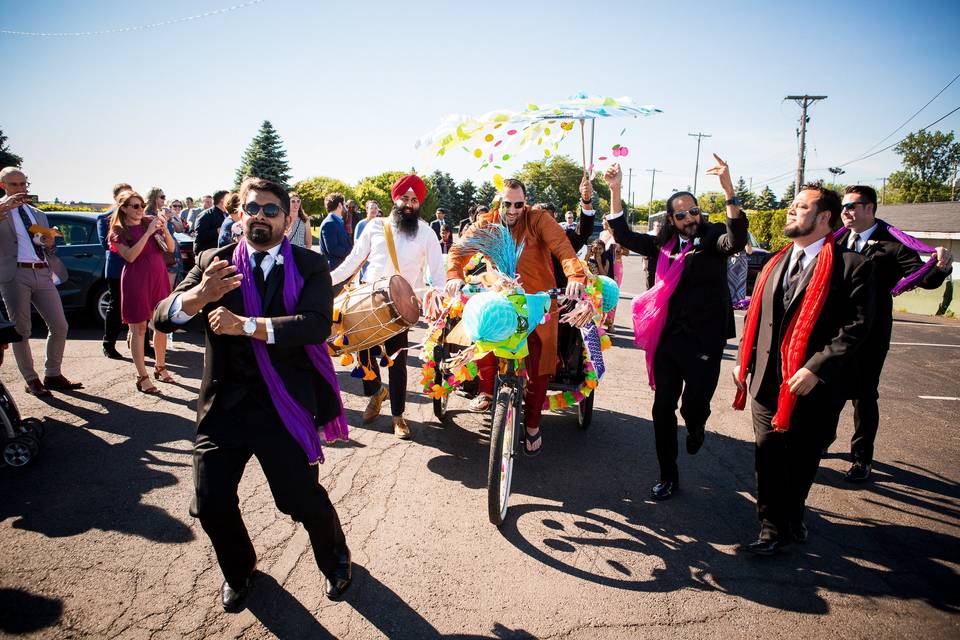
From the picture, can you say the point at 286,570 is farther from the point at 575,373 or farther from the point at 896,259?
the point at 896,259

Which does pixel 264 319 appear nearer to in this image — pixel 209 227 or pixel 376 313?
pixel 376 313

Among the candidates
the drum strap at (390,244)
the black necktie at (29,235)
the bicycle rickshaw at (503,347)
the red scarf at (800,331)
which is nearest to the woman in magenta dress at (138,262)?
the black necktie at (29,235)

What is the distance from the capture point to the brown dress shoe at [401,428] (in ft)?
16.0

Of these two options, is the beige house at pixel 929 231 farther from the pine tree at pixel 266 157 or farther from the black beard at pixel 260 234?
the pine tree at pixel 266 157

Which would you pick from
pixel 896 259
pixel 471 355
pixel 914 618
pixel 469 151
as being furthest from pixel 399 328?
pixel 896 259

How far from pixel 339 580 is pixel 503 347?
63.6 inches

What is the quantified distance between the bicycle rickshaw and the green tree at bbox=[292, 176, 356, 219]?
3750 cm

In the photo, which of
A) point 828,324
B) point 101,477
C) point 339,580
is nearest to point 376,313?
point 339,580

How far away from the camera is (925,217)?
85.9 ft

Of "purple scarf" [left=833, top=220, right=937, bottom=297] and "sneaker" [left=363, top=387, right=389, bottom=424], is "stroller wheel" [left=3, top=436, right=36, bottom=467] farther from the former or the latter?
"purple scarf" [left=833, top=220, right=937, bottom=297]

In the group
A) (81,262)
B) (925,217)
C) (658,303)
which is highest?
(925,217)

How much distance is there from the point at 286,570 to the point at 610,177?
3304 millimetres

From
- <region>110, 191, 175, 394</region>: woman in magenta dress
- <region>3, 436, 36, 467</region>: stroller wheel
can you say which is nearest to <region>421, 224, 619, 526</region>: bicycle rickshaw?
<region>3, 436, 36, 467</region>: stroller wheel

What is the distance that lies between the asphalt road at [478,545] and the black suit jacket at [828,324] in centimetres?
109
